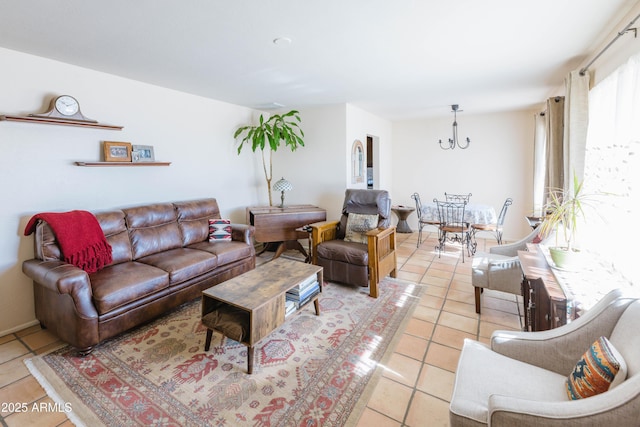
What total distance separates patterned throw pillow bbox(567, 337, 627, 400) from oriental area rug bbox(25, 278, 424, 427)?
1.03 metres

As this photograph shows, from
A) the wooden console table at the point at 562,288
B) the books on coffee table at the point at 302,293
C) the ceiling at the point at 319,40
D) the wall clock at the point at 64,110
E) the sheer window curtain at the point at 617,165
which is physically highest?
the ceiling at the point at 319,40

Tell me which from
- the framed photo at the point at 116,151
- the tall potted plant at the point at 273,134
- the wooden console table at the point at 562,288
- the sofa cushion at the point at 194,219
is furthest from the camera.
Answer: the tall potted plant at the point at 273,134

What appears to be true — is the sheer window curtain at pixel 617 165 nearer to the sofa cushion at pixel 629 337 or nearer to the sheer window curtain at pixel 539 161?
the sofa cushion at pixel 629 337

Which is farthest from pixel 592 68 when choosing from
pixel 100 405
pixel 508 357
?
pixel 100 405

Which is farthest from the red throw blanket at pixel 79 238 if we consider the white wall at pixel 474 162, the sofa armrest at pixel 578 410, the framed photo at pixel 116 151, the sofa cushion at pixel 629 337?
the white wall at pixel 474 162

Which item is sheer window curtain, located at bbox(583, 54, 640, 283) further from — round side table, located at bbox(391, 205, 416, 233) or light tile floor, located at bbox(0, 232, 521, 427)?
round side table, located at bbox(391, 205, 416, 233)

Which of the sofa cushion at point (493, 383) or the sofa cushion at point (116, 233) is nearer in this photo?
the sofa cushion at point (493, 383)

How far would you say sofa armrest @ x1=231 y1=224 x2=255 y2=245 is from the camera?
11.4 ft

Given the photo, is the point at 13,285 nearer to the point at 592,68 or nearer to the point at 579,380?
the point at 579,380

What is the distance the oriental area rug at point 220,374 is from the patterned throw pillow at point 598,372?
3.38ft

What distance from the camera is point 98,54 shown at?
2.44 metres

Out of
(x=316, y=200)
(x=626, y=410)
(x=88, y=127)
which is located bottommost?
(x=626, y=410)

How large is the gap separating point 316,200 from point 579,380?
3.84m

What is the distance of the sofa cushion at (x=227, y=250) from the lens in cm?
309
